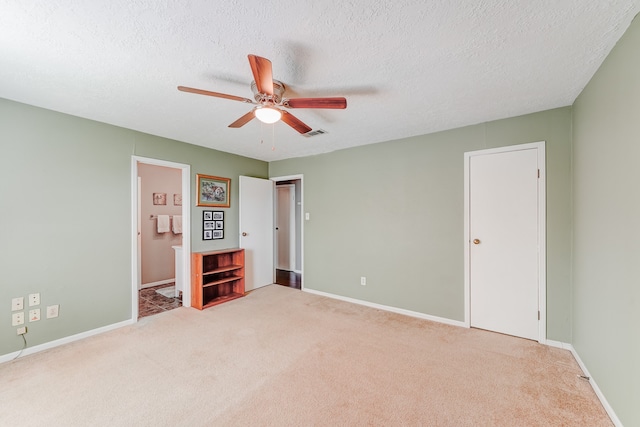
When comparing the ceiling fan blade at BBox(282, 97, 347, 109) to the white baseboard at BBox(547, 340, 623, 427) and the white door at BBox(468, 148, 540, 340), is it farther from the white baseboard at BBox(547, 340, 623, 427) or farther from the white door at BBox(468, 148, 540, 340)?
the white baseboard at BBox(547, 340, 623, 427)

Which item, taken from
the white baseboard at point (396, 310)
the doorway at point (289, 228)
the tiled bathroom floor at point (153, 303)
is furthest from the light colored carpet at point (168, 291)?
the white baseboard at point (396, 310)

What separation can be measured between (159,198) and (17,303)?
2.70m

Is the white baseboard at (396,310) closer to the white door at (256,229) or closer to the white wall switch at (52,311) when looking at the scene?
the white door at (256,229)

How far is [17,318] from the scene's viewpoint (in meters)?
2.37

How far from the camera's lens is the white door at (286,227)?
611 cm

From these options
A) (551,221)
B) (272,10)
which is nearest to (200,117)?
(272,10)

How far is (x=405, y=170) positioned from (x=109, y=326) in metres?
4.05

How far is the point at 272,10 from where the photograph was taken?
1.32m

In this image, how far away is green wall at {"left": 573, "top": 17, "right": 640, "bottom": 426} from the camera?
55.5 inches

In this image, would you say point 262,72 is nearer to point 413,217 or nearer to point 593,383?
point 413,217

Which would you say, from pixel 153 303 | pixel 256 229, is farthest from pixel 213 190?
pixel 153 303

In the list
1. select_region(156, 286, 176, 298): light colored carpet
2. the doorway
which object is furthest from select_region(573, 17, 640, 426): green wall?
select_region(156, 286, 176, 298): light colored carpet

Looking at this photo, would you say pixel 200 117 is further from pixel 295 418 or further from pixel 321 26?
pixel 295 418

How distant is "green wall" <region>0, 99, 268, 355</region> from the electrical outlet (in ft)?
0.10
